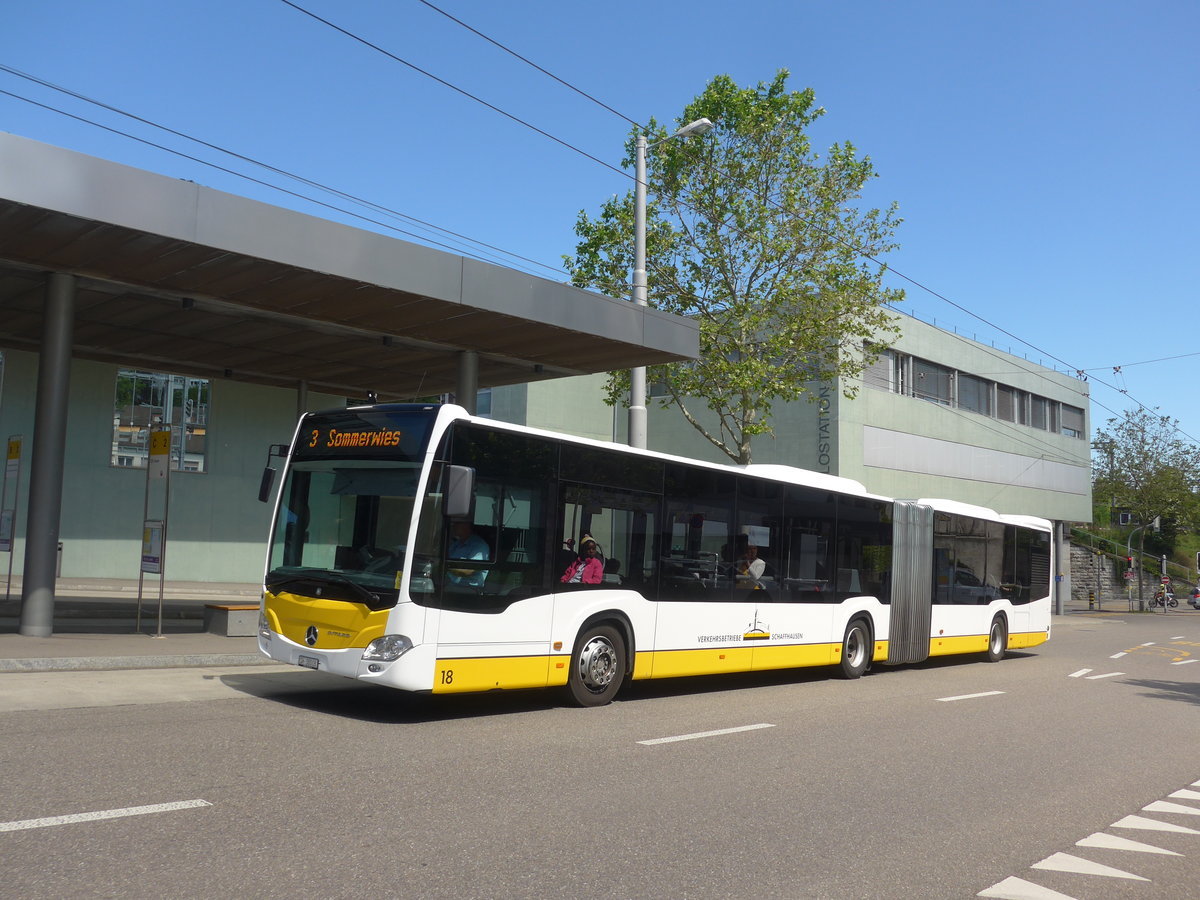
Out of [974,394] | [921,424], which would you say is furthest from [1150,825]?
[974,394]

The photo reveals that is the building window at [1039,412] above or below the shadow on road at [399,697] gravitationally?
above

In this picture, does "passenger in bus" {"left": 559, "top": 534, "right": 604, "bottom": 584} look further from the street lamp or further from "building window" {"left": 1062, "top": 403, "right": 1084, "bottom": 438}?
"building window" {"left": 1062, "top": 403, "right": 1084, "bottom": 438}

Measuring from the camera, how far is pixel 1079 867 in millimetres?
5695

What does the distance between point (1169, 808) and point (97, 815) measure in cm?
684

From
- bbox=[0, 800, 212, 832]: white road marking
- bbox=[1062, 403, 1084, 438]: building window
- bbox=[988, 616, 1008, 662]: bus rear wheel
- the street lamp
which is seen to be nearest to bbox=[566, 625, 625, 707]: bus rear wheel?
bbox=[0, 800, 212, 832]: white road marking

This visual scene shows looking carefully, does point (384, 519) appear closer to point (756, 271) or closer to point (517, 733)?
point (517, 733)

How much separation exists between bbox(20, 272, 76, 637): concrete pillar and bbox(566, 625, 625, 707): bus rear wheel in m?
7.63

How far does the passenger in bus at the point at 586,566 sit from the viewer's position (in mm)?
10664

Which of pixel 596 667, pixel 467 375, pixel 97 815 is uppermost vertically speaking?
pixel 467 375

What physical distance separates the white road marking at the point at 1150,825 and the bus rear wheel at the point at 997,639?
13.5 m

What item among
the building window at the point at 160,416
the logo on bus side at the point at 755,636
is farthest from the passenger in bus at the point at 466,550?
the building window at the point at 160,416

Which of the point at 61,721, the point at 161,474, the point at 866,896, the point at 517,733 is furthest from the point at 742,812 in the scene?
the point at 161,474

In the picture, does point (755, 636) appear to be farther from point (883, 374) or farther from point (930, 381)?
point (930, 381)

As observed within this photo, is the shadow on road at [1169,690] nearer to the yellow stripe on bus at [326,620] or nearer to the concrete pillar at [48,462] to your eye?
the yellow stripe on bus at [326,620]
